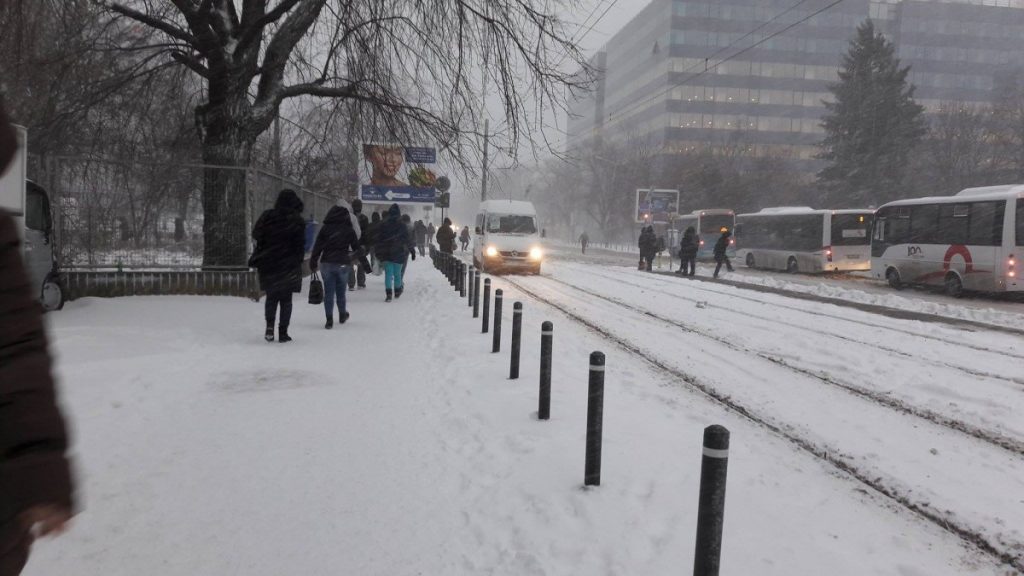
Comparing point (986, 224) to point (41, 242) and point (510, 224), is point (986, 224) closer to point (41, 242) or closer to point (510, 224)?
point (510, 224)

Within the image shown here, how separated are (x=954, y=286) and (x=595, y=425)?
1892 centimetres

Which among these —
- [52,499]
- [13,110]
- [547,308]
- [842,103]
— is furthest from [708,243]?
[52,499]

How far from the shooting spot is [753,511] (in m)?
3.76

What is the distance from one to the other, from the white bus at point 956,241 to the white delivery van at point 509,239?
11657mm

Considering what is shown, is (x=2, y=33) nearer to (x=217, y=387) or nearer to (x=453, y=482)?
(x=217, y=387)

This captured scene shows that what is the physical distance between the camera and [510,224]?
21.7 m

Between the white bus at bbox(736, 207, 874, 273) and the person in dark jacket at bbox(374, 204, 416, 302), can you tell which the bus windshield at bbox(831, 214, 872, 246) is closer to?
the white bus at bbox(736, 207, 874, 273)

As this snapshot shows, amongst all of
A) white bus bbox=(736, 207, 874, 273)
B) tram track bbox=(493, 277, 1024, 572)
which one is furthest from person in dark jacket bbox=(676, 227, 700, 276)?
tram track bbox=(493, 277, 1024, 572)

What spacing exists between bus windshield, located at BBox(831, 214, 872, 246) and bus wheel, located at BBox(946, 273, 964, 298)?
8.36 meters

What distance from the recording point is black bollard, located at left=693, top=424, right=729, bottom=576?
2.49m

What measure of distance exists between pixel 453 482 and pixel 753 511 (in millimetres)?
1831

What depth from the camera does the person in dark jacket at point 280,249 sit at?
7824 mm

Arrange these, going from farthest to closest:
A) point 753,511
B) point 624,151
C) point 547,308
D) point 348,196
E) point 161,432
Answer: point 624,151
point 348,196
point 547,308
point 161,432
point 753,511

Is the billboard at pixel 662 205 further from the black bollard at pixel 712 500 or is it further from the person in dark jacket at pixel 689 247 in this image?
the black bollard at pixel 712 500
